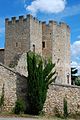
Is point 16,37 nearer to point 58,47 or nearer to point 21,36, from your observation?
point 21,36

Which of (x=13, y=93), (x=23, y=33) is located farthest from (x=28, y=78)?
(x=23, y=33)

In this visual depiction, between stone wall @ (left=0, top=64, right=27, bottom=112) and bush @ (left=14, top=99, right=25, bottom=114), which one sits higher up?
stone wall @ (left=0, top=64, right=27, bottom=112)

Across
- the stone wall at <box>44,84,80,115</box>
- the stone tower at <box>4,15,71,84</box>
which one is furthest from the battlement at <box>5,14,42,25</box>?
the stone wall at <box>44,84,80,115</box>

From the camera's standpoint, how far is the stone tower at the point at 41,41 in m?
54.0

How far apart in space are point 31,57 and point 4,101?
3922 mm

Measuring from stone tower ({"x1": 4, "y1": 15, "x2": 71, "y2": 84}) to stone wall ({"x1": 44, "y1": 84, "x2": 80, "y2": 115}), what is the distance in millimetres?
22821

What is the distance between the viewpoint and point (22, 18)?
54.8m

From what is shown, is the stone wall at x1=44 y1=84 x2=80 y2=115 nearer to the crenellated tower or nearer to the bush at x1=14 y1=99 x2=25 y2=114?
the bush at x1=14 y1=99 x2=25 y2=114

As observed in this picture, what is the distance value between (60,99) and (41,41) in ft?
93.2

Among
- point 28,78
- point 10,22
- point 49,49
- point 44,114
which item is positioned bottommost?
point 44,114

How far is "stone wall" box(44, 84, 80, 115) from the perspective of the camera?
28.9 metres

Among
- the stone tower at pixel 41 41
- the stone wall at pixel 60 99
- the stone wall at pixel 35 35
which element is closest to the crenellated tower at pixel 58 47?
the stone tower at pixel 41 41

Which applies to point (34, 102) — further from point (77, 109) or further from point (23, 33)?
point (23, 33)

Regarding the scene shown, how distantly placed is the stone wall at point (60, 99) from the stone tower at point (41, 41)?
22821 millimetres
